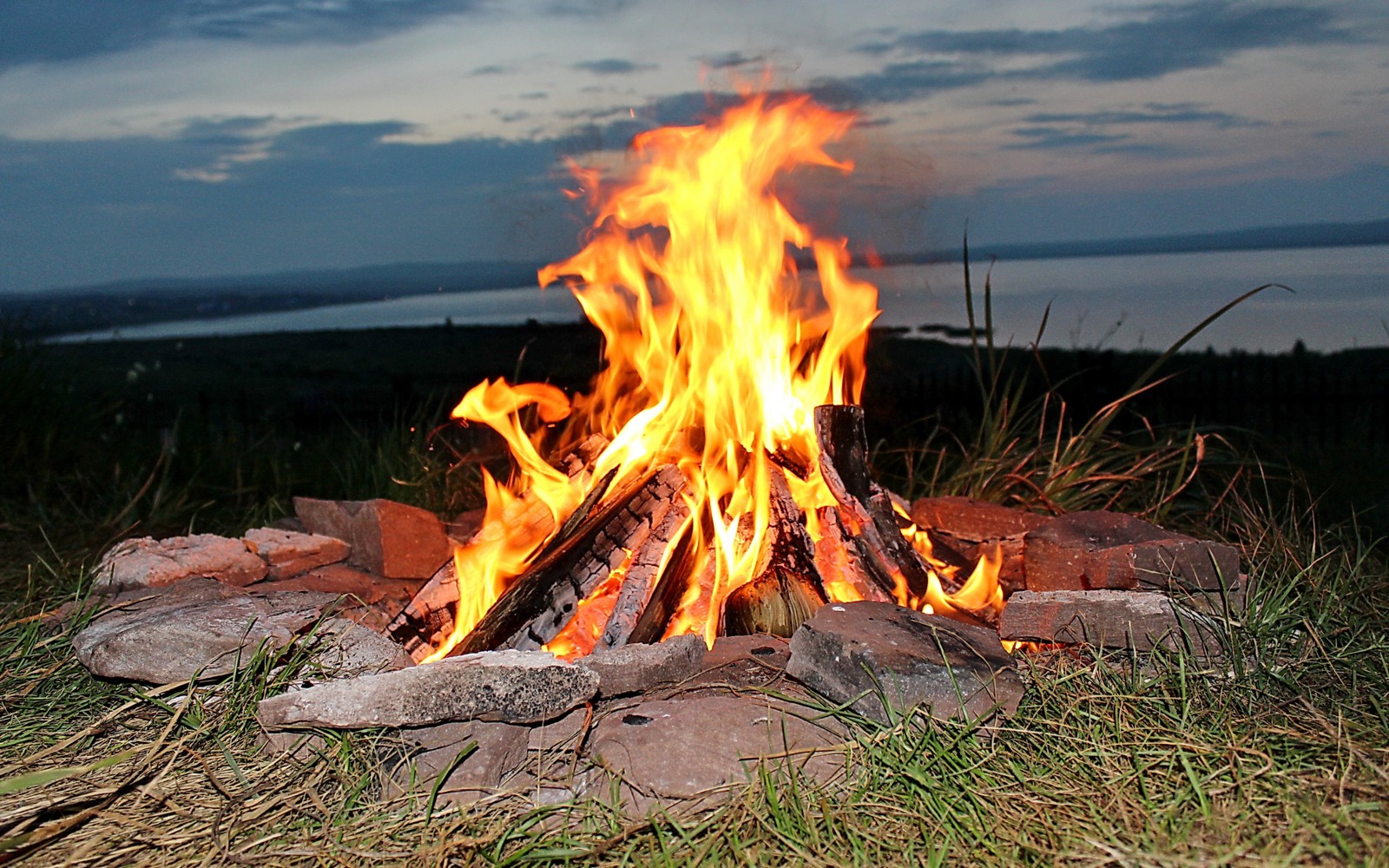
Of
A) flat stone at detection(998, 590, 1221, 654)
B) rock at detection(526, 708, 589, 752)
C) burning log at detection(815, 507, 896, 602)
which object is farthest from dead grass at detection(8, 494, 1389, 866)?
burning log at detection(815, 507, 896, 602)

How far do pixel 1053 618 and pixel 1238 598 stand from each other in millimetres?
784

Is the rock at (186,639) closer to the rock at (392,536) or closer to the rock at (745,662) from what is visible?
the rock at (392,536)

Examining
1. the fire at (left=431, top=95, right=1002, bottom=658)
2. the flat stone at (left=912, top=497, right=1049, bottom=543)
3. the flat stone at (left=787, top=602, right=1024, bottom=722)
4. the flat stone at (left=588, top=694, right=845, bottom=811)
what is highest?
the fire at (left=431, top=95, right=1002, bottom=658)

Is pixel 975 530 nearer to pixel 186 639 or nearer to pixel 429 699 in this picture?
pixel 429 699

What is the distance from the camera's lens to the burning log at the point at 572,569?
140 inches

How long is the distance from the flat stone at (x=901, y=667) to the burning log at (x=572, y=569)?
2.78 feet

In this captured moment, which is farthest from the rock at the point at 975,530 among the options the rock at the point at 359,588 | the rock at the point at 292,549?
the rock at the point at 292,549

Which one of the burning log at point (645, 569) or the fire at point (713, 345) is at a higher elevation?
the fire at point (713, 345)

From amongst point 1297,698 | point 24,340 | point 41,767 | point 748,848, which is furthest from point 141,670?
point 24,340

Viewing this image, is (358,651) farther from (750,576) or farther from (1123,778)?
A: (1123,778)

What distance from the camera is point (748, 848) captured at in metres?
2.42

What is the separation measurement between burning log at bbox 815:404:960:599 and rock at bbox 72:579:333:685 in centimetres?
195

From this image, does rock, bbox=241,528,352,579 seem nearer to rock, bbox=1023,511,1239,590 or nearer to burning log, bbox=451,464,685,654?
burning log, bbox=451,464,685,654

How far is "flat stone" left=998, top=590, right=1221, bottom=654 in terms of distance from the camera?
3359 millimetres
